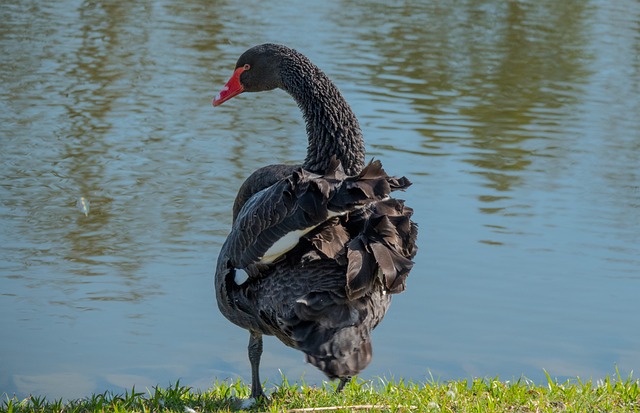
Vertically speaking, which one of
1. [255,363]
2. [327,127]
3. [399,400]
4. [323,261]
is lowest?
[255,363]

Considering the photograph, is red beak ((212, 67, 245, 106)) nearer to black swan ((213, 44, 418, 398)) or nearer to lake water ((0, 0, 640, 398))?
black swan ((213, 44, 418, 398))

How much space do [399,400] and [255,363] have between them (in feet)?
2.63

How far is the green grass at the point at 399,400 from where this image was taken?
15.1ft

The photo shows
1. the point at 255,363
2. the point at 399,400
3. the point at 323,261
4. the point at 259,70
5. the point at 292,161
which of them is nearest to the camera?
the point at 323,261

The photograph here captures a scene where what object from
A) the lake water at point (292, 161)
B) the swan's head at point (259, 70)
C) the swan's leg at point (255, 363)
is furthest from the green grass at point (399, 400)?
the swan's head at point (259, 70)

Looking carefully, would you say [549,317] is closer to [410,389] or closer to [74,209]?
[410,389]

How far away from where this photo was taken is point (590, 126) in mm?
11695

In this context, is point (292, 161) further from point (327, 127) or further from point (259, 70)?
point (327, 127)

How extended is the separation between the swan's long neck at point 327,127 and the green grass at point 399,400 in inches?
43.2

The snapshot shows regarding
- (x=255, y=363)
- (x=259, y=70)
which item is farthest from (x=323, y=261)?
(x=259, y=70)

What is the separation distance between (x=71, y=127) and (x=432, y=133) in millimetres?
3843

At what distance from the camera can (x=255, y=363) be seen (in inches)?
201

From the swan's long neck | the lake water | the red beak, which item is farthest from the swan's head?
the lake water

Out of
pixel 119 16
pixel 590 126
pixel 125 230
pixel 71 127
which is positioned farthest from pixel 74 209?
pixel 119 16
